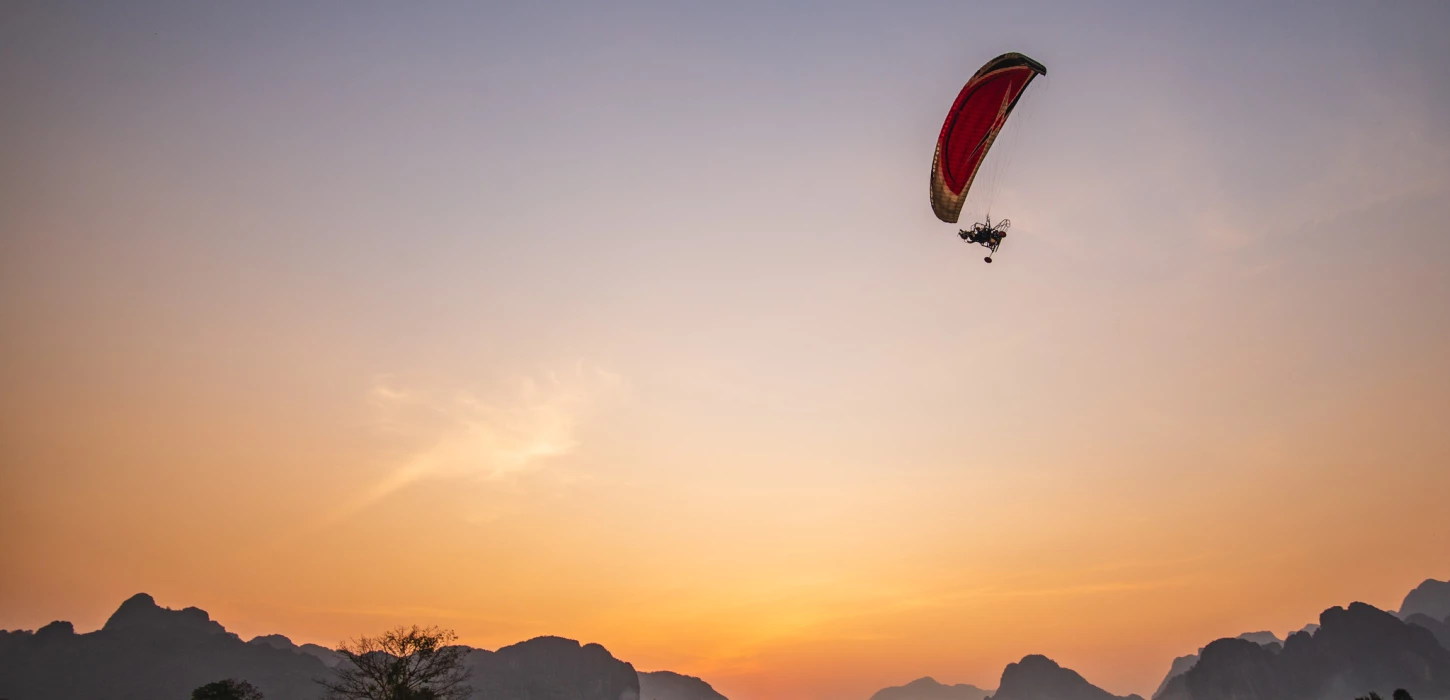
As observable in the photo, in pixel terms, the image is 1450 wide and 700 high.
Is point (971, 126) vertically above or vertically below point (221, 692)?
above

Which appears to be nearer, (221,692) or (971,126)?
(971,126)

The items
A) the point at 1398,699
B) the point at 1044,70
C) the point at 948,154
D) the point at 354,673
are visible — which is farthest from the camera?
the point at 1398,699

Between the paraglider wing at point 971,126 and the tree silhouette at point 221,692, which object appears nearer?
the paraglider wing at point 971,126

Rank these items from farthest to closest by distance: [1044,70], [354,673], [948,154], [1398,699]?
[1398,699] < [354,673] < [948,154] < [1044,70]

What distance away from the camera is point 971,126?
49.6 metres

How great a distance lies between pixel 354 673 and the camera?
5734 centimetres

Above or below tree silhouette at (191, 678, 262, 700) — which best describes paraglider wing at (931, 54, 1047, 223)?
above

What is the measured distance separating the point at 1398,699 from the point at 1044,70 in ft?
286

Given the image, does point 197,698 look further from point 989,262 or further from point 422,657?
point 989,262

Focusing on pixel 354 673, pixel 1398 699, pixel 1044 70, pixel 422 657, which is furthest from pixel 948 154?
pixel 1398 699

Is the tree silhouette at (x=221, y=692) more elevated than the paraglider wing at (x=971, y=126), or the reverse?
the paraglider wing at (x=971, y=126)

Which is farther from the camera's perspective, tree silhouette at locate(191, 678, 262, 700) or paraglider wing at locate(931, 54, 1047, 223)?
tree silhouette at locate(191, 678, 262, 700)

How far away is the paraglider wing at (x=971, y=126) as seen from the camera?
156 ft

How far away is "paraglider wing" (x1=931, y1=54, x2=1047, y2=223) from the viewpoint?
4747 centimetres
